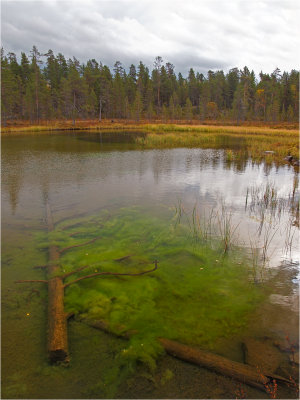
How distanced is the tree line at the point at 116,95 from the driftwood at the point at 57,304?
176 feet

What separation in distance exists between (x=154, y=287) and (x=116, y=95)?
71132 millimetres

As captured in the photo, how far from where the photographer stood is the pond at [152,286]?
3.42m

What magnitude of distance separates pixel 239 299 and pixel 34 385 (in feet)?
11.4

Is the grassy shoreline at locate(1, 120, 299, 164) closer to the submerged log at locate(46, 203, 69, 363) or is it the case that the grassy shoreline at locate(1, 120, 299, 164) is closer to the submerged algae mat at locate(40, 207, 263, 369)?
the submerged algae mat at locate(40, 207, 263, 369)

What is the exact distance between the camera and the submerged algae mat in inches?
165

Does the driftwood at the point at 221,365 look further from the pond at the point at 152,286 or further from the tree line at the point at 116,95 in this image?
the tree line at the point at 116,95

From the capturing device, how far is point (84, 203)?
1016cm

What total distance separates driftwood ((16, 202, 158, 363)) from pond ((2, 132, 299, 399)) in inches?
5.1

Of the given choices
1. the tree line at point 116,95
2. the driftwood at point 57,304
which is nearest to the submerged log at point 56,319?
the driftwood at point 57,304

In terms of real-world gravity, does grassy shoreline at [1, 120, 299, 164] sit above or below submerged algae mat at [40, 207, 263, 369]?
above

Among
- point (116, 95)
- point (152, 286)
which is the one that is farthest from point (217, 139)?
point (116, 95)

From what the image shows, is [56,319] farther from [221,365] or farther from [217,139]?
[217,139]

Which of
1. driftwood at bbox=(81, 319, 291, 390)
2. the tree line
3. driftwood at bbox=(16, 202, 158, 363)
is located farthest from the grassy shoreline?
driftwood at bbox=(81, 319, 291, 390)

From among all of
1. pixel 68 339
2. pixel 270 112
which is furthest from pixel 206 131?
pixel 68 339
